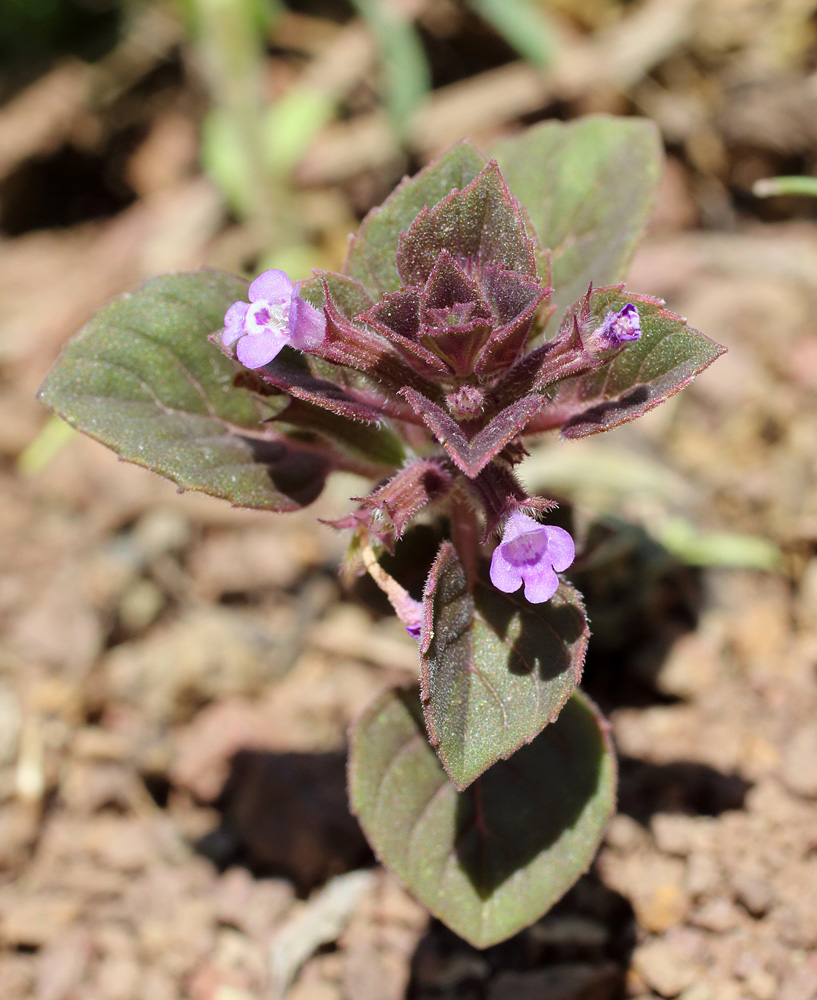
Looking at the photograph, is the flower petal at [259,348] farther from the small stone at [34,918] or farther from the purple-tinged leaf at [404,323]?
the small stone at [34,918]

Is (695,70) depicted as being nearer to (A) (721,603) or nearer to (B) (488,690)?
(A) (721,603)

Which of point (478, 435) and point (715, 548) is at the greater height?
point (478, 435)

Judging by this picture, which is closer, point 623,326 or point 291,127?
point 623,326

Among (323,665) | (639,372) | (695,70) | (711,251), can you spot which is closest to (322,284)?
(639,372)

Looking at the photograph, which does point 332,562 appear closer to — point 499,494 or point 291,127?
point 499,494

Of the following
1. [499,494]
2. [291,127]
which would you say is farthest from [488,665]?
[291,127]

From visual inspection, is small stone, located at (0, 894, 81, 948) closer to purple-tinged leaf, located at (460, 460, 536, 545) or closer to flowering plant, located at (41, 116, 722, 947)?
flowering plant, located at (41, 116, 722, 947)

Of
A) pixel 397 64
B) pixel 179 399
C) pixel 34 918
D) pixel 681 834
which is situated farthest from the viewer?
pixel 397 64
